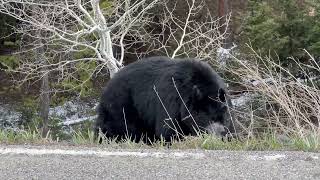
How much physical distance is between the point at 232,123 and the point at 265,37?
858 cm

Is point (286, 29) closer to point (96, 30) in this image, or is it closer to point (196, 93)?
point (96, 30)

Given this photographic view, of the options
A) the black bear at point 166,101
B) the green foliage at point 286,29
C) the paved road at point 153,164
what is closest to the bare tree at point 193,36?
the green foliage at point 286,29

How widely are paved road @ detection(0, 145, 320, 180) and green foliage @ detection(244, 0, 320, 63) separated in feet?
36.5

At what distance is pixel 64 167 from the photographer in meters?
4.34

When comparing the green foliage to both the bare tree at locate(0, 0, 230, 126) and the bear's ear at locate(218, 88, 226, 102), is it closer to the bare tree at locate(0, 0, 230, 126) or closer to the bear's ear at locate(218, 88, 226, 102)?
the bare tree at locate(0, 0, 230, 126)

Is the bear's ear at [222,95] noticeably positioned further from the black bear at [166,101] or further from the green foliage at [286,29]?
the green foliage at [286,29]

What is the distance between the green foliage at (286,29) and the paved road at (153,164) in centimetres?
1112

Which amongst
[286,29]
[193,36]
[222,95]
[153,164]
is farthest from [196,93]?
[193,36]

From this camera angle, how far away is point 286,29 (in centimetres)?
1611

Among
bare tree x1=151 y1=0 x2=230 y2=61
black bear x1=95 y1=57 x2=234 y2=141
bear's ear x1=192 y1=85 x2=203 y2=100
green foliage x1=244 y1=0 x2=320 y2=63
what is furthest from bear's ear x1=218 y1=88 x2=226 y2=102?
green foliage x1=244 y1=0 x2=320 y2=63

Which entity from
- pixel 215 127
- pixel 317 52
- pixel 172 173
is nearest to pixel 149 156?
pixel 172 173

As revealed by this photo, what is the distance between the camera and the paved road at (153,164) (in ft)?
13.5

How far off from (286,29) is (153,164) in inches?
489

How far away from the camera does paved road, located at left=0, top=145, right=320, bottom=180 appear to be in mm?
4121
